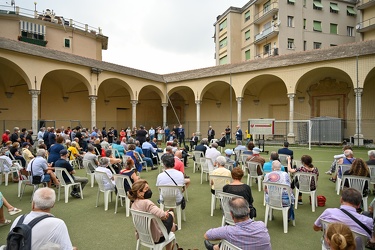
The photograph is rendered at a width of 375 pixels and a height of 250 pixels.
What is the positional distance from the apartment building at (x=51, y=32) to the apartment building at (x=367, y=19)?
91.7ft

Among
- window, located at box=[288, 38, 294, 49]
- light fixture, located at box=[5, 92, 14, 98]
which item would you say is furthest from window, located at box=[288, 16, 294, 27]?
light fixture, located at box=[5, 92, 14, 98]

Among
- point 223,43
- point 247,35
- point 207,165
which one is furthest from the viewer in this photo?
point 223,43

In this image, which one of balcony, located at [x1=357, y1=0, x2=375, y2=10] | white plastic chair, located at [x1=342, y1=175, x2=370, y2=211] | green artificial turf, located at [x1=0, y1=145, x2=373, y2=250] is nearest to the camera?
green artificial turf, located at [x1=0, y1=145, x2=373, y2=250]

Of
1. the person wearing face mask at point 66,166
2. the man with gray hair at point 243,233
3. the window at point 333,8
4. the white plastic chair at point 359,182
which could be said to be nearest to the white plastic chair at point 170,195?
the man with gray hair at point 243,233

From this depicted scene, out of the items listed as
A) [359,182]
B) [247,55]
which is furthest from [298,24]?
[359,182]

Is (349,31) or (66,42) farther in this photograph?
(349,31)

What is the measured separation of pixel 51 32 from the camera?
23797mm

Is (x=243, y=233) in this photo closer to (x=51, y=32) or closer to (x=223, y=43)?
(x=51, y=32)

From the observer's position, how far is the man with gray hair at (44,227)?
6.10ft

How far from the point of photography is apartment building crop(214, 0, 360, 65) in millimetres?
27000

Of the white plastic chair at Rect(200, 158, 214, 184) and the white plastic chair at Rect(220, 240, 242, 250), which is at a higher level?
the white plastic chair at Rect(220, 240, 242, 250)

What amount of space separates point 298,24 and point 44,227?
31.9 metres

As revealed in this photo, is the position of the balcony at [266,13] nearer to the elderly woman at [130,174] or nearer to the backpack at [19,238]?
the elderly woman at [130,174]

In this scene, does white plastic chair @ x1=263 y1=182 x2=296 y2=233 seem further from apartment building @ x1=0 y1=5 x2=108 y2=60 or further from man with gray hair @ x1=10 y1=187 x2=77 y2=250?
apartment building @ x1=0 y1=5 x2=108 y2=60
